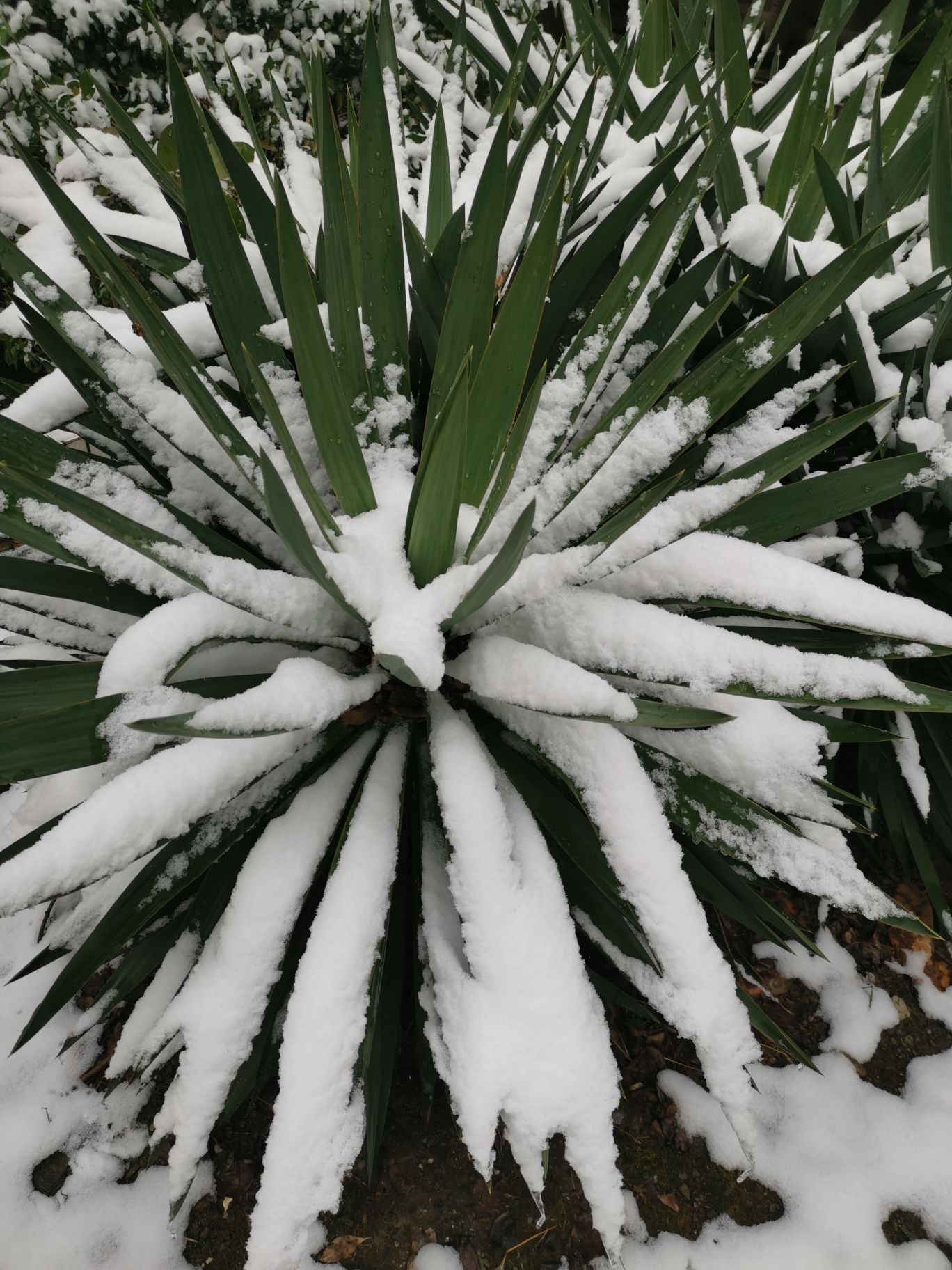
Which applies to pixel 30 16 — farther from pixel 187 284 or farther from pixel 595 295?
pixel 595 295

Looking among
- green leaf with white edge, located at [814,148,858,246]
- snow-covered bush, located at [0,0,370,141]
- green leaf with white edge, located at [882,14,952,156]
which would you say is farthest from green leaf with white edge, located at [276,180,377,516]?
snow-covered bush, located at [0,0,370,141]

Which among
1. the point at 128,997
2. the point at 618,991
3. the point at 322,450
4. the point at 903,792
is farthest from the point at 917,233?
the point at 128,997

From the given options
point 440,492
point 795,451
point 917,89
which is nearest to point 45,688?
point 440,492

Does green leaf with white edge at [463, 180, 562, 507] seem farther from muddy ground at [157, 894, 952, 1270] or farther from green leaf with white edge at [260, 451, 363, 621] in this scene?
muddy ground at [157, 894, 952, 1270]

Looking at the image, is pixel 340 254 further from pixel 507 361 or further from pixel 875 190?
pixel 875 190

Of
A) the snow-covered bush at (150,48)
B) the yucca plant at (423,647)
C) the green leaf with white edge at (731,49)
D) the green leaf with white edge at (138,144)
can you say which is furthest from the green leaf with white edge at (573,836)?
the snow-covered bush at (150,48)

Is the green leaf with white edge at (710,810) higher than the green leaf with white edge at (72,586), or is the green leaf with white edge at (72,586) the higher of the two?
the green leaf with white edge at (72,586)

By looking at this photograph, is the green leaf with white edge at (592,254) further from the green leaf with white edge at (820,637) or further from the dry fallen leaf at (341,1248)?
the dry fallen leaf at (341,1248)
